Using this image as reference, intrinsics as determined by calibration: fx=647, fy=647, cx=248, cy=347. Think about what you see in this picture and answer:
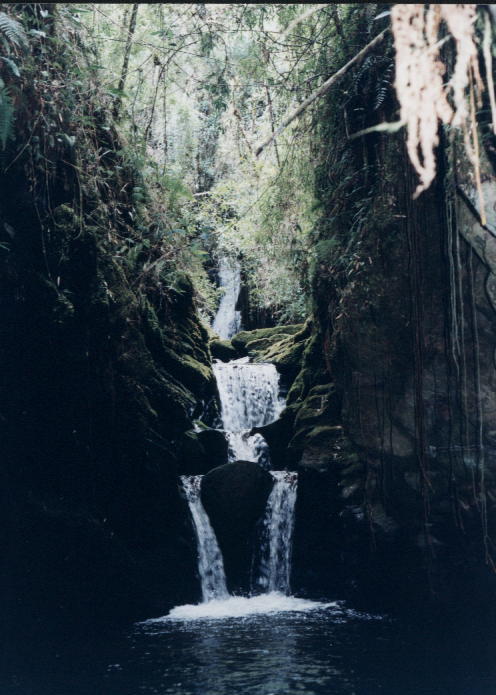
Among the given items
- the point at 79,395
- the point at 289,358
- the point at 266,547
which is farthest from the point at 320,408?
the point at 79,395

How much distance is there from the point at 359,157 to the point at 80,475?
5.13 m

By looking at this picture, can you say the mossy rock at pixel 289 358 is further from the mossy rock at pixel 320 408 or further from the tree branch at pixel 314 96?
the tree branch at pixel 314 96

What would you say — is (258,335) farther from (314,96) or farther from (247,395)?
(314,96)

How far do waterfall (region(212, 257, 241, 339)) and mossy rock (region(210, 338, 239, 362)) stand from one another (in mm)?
2657

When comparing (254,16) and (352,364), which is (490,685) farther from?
(254,16)

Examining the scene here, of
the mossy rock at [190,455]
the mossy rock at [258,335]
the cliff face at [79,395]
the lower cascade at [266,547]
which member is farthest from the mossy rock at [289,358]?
the cliff face at [79,395]

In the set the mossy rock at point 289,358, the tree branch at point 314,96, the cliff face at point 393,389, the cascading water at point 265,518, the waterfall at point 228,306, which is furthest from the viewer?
the waterfall at point 228,306

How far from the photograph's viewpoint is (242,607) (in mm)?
7766

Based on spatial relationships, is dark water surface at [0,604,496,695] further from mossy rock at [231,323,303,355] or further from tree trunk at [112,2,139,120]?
mossy rock at [231,323,303,355]

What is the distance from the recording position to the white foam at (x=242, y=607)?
7410 mm

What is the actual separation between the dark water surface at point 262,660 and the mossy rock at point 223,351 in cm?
710

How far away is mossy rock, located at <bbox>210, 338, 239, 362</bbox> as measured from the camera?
44.6ft

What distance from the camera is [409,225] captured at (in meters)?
5.66

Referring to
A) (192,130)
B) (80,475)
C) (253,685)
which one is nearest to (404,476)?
(253,685)
